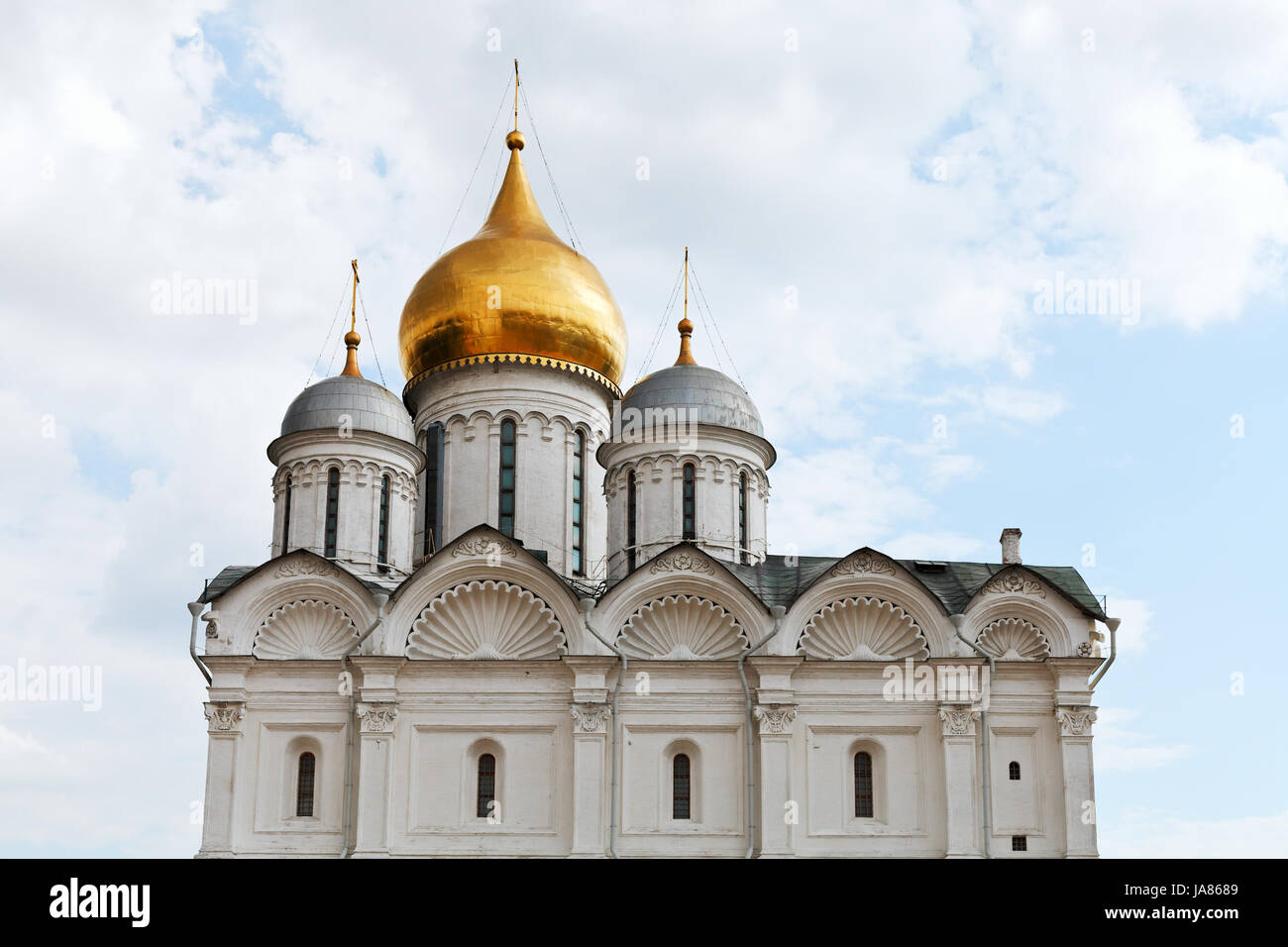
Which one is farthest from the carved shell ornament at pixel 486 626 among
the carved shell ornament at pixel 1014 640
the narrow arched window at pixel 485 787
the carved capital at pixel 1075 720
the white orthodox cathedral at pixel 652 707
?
the carved capital at pixel 1075 720

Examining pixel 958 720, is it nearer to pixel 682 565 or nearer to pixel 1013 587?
pixel 1013 587

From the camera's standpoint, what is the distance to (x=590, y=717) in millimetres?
22734

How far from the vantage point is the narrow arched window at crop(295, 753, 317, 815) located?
22922 mm

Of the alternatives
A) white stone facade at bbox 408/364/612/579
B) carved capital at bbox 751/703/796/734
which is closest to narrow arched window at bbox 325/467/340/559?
white stone facade at bbox 408/364/612/579

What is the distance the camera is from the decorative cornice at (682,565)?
2359 centimetres

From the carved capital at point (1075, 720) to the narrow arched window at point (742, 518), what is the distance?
232 inches

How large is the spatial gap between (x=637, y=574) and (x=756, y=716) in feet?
9.24

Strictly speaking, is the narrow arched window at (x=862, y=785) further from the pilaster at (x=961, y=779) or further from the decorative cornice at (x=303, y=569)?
the decorative cornice at (x=303, y=569)

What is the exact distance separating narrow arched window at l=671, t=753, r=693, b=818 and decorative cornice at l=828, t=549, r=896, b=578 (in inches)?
144

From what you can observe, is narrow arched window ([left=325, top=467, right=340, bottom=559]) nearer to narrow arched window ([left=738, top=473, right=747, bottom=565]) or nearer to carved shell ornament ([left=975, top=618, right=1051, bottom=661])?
narrow arched window ([left=738, top=473, right=747, bottom=565])

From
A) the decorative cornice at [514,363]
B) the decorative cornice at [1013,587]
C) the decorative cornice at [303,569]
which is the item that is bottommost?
the decorative cornice at [1013,587]
